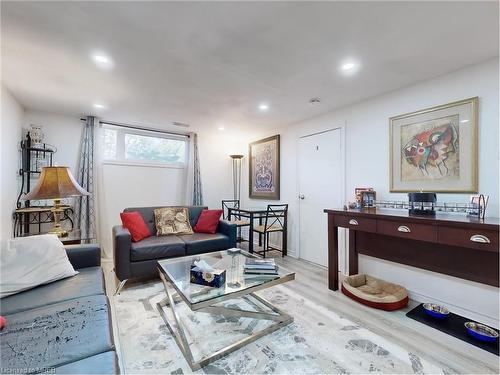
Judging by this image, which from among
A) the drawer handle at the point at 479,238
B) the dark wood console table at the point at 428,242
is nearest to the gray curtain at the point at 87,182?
the dark wood console table at the point at 428,242

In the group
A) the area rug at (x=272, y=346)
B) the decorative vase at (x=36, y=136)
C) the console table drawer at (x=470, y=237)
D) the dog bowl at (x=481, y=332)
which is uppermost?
the decorative vase at (x=36, y=136)

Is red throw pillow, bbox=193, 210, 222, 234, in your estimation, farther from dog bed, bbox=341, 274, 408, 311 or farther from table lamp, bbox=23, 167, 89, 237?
dog bed, bbox=341, 274, 408, 311

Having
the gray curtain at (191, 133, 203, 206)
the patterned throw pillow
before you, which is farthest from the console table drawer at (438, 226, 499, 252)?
the gray curtain at (191, 133, 203, 206)

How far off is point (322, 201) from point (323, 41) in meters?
2.16

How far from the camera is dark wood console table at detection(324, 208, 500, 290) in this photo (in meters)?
1.68

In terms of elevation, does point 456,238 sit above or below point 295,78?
below

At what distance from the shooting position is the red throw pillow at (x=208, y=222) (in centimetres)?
339

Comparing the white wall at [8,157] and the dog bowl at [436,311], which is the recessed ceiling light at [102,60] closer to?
the white wall at [8,157]

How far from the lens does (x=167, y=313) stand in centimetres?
209

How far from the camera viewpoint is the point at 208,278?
5.72 ft

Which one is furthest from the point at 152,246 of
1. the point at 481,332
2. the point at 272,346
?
the point at 481,332

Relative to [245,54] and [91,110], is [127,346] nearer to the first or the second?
[245,54]

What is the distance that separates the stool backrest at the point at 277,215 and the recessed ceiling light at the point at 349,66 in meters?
2.25

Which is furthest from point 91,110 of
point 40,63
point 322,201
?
point 322,201
